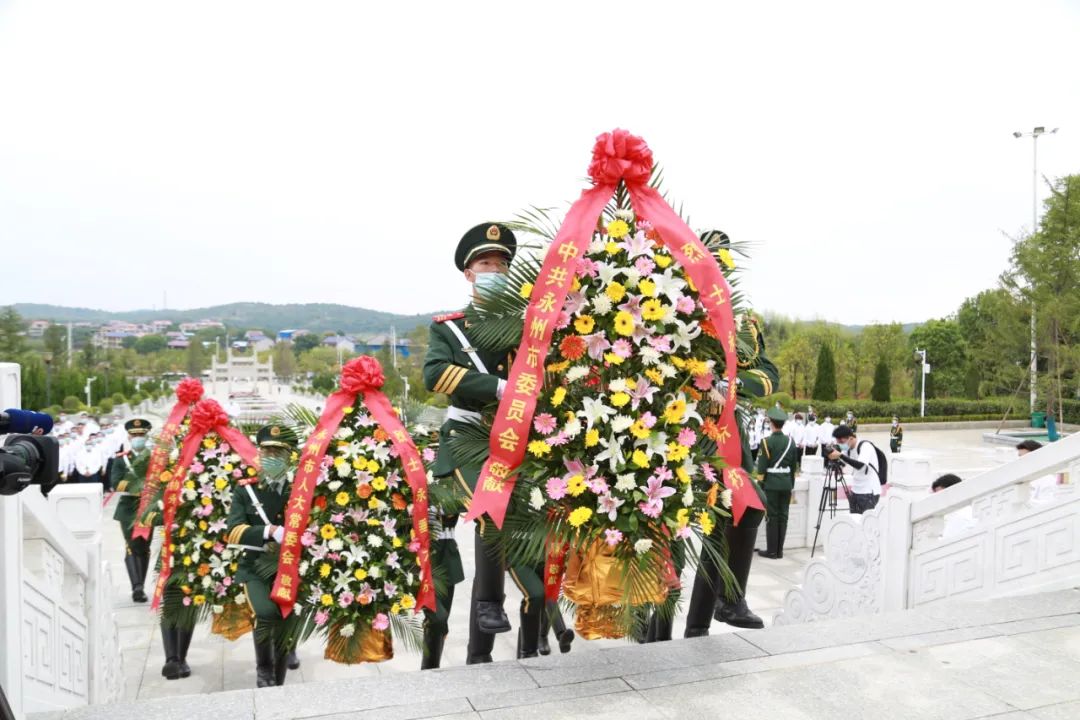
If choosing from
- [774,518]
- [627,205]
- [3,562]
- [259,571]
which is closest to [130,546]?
[259,571]

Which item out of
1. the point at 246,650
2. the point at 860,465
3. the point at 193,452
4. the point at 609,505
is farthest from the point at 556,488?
the point at 860,465

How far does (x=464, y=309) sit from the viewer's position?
3.15 metres

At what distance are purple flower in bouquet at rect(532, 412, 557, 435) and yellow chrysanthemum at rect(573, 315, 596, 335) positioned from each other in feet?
1.01

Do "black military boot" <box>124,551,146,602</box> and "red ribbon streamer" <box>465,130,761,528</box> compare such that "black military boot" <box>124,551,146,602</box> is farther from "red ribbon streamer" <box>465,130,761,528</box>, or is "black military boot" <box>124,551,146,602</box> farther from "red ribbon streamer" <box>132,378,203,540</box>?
"red ribbon streamer" <box>465,130,761,528</box>

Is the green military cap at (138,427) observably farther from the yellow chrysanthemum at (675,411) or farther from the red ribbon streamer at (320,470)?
the yellow chrysanthemum at (675,411)

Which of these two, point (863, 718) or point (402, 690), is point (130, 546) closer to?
point (402, 690)

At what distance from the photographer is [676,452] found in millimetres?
2703

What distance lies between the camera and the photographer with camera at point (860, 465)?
8.92 metres

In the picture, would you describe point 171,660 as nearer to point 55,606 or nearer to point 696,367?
point 55,606

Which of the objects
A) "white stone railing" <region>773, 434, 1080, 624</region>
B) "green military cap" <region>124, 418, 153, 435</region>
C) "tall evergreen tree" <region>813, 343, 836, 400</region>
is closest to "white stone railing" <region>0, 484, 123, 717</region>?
"green military cap" <region>124, 418, 153, 435</region>

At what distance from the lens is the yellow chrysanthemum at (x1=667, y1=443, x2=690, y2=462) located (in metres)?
2.70

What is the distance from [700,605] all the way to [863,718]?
1.31 m

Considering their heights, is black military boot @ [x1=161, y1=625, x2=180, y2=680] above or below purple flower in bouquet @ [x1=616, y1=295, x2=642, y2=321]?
below

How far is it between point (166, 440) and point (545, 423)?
4.06 m
